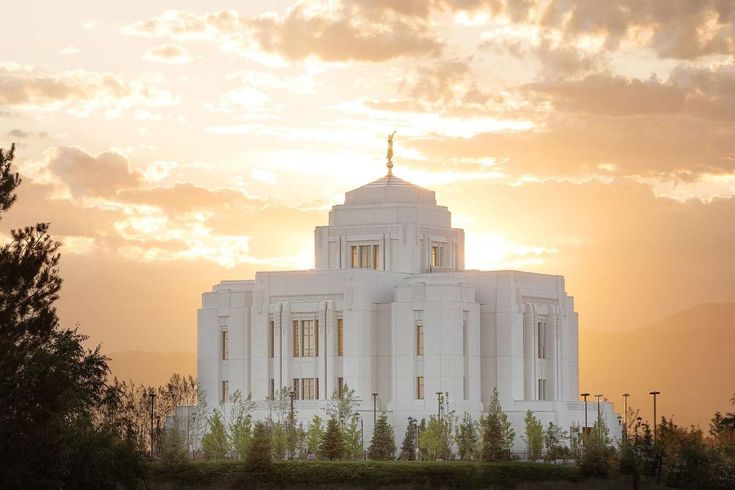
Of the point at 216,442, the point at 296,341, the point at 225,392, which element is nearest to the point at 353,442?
the point at 216,442

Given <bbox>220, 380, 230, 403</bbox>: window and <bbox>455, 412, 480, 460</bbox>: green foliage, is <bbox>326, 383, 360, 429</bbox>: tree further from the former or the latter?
<bbox>220, 380, 230, 403</bbox>: window

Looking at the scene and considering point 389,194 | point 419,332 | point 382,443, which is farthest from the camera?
point 389,194

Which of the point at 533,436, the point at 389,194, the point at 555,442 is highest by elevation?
the point at 389,194

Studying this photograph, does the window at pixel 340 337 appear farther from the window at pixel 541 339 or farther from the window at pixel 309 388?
the window at pixel 541 339

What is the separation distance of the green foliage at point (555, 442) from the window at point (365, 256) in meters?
15.0

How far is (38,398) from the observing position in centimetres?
6119

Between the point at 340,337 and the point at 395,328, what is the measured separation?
3155 millimetres

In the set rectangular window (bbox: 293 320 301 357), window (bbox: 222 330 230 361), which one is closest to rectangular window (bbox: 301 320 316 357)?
rectangular window (bbox: 293 320 301 357)

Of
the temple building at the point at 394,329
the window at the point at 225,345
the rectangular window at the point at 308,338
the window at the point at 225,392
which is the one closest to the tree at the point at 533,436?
the temple building at the point at 394,329

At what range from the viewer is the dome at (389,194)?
110688 mm

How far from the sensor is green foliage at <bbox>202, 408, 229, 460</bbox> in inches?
3743

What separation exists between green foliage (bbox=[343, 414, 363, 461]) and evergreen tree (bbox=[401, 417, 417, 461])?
234 cm

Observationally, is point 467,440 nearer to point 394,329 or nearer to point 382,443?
point 382,443

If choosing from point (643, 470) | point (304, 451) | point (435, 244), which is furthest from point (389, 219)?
point (643, 470)
